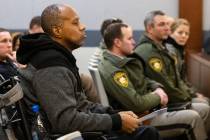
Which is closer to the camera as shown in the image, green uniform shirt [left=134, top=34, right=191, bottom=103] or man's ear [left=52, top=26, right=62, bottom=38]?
man's ear [left=52, top=26, right=62, bottom=38]

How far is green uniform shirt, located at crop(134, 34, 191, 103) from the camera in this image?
3131 millimetres

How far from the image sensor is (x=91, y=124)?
186 centimetres

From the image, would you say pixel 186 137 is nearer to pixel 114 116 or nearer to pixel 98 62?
pixel 98 62

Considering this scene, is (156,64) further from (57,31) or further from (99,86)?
(57,31)

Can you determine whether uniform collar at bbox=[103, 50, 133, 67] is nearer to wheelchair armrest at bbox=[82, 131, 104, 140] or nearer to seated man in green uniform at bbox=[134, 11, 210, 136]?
seated man in green uniform at bbox=[134, 11, 210, 136]

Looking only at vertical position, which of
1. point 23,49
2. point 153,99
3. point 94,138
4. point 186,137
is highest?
point 23,49

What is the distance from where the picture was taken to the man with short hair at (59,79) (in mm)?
1780

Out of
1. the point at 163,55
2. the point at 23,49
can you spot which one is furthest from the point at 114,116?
the point at 163,55

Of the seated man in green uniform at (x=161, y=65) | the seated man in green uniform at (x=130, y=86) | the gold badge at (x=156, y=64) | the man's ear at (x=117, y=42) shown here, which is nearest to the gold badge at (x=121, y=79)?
the seated man in green uniform at (x=130, y=86)

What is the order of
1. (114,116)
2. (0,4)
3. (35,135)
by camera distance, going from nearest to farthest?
(35,135) → (114,116) → (0,4)

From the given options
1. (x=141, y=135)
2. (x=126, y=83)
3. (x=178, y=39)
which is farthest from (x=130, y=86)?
(x=178, y=39)

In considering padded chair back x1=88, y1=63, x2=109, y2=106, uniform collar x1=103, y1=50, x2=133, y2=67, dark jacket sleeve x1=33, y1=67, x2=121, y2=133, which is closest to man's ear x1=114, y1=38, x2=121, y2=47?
uniform collar x1=103, y1=50, x2=133, y2=67

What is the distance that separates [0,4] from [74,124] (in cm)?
314

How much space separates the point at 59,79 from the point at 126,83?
0.93 meters
